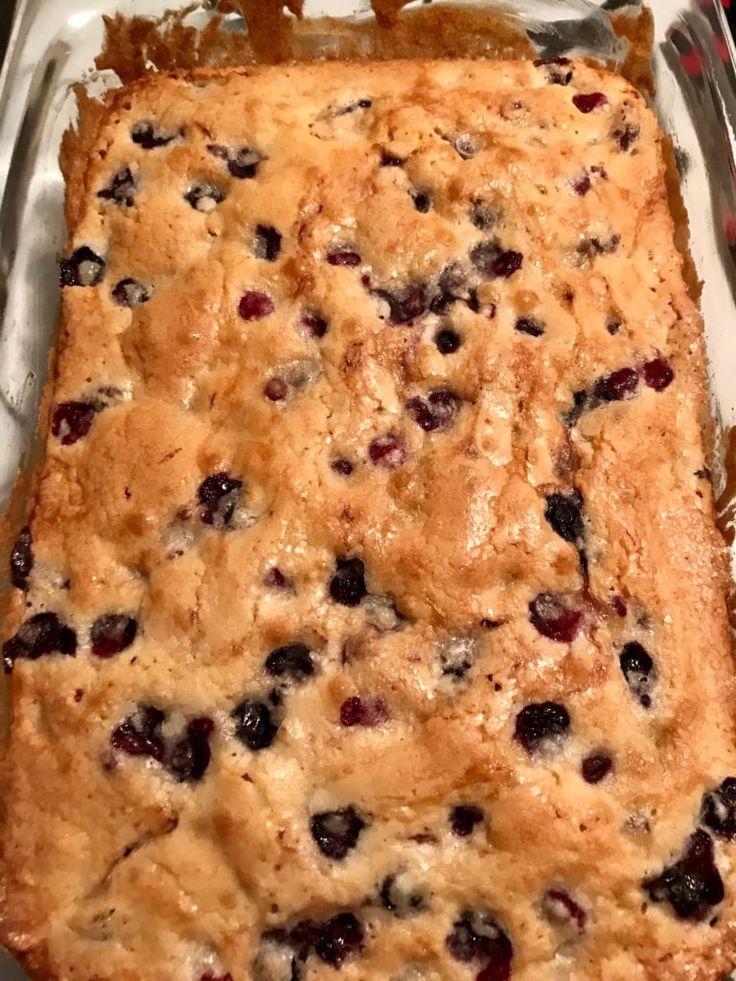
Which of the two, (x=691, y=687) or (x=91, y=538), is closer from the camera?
(x=691, y=687)

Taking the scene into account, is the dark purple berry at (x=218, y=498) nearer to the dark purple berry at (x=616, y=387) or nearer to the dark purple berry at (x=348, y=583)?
the dark purple berry at (x=348, y=583)

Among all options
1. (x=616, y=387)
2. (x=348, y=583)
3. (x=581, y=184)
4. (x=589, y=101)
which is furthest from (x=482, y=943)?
(x=589, y=101)

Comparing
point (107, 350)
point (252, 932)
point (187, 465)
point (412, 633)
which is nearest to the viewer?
point (252, 932)

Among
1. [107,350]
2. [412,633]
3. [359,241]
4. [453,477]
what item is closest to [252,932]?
[412,633]

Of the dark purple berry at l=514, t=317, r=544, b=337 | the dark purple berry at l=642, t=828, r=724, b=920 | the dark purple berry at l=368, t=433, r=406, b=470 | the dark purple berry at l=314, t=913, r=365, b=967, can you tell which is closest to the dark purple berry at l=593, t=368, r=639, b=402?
the dark purple berry at l=514, t=317, r=544, b=337

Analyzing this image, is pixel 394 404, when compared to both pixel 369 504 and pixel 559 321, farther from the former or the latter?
pixel 559 321

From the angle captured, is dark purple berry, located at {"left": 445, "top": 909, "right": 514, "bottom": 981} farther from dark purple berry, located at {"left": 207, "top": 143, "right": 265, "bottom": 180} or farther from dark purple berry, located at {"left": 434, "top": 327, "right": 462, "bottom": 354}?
dark purple berry, located at {"left": 207, "top": 143, "right": 265, "bottom": 180}
